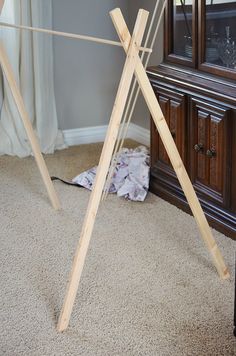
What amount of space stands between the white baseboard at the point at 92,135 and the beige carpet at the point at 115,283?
102 cm

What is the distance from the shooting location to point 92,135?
4.26 metres

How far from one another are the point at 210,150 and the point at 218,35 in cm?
52

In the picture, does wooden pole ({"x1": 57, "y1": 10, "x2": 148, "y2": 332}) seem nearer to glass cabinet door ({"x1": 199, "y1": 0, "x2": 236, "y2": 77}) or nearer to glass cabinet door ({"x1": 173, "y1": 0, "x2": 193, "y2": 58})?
glass cabinet door ({"x1": 199, "y1": 0, "x2": 236, "y2": 77})

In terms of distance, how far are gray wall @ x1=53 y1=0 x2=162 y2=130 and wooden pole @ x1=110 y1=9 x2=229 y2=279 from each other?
1899 millimetres

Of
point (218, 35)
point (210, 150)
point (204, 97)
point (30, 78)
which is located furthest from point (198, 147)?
point (30, 78)

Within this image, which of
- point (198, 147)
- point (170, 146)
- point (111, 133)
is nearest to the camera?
point (111, 133)

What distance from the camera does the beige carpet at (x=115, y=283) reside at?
192 centimetres

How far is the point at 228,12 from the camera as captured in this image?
2682mm

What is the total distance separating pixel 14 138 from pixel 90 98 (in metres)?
0.61

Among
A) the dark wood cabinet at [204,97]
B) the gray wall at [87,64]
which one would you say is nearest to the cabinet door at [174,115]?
the dark wood cabinet at [204,97]

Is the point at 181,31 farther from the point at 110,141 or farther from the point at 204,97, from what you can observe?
the point at 110,141

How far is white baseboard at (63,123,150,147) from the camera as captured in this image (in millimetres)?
4180

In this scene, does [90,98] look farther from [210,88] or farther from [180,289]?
[180,289]

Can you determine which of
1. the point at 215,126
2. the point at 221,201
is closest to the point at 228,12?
the point at 215,126
